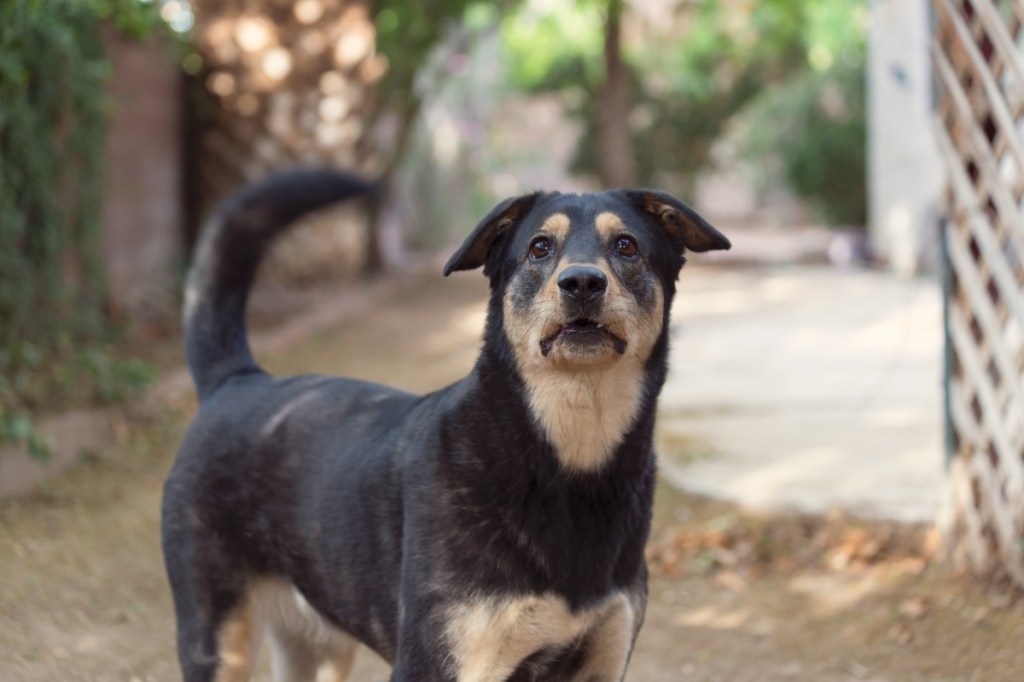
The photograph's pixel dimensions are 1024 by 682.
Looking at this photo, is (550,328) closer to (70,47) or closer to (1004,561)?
(1004,561)

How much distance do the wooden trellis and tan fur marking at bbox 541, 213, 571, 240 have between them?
2128 mm

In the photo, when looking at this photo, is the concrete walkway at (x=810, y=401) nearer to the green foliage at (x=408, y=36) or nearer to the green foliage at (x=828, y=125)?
the green foliage at (x=408, y=36)

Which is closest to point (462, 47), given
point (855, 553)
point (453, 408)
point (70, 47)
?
point (70, 47)

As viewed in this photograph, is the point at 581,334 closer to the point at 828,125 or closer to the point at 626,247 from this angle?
the point at 626,247

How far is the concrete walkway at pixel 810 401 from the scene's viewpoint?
6.32 metres

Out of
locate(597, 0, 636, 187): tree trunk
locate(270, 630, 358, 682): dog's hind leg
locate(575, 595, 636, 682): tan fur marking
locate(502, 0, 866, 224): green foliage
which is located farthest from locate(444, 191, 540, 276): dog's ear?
locate(502, 0, 866, 224): green foliage

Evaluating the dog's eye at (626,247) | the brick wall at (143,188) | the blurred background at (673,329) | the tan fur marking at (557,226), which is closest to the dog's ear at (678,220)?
the dog's eye at (626,247)

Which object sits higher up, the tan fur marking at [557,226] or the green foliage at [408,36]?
the tan fur marking at [557,226]

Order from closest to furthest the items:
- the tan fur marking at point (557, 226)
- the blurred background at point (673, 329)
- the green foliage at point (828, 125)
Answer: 1. the tan fur marking at point (557, 226)
2. the blurred background at point (673, 329)
3. the green foliage at point (828, 125)

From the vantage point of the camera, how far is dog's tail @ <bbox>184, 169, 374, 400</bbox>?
12.9 ft

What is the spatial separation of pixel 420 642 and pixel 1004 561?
2.86m

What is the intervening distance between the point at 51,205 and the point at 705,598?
4.23 m

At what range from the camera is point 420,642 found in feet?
9.60

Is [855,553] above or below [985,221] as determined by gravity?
below
